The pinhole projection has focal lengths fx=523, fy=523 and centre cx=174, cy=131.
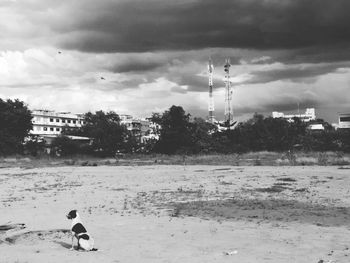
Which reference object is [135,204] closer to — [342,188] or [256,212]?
[256,212]

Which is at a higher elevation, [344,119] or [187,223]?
[344,119]

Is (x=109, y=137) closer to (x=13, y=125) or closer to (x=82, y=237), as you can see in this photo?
(x=13, y=125)

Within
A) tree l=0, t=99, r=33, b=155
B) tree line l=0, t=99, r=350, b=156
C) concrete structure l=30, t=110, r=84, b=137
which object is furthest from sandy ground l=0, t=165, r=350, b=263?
concrete structure l=30, t=110, r=84, b=137

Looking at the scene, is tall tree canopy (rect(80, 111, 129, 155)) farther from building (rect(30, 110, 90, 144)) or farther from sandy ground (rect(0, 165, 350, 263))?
sandy ground (rect(0, 165, 350, 263))

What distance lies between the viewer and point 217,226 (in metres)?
14.1

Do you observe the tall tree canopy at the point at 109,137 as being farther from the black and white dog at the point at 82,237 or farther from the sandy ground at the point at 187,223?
the black and white dog at the point at 82,237

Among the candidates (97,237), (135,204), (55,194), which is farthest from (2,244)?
Answer: (55,194)

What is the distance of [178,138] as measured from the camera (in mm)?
80250

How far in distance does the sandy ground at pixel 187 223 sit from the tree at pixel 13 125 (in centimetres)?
5845

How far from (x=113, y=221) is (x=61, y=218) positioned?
6.01 ft

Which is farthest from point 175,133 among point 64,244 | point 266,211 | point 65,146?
point 64,244

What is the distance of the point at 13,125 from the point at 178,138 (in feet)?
90.4

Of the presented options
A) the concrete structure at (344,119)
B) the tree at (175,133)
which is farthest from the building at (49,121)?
the concrete structure at (344,119)

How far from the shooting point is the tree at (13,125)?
81.2 m
